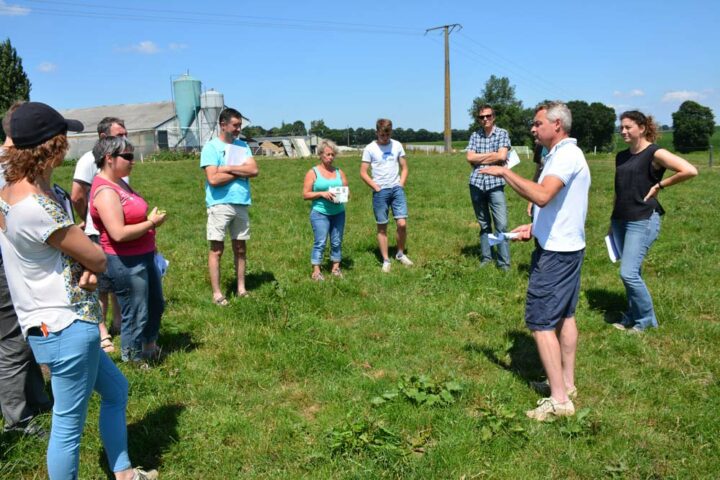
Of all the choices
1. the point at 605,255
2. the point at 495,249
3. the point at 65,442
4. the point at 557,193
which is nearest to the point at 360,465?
the point at 65,442

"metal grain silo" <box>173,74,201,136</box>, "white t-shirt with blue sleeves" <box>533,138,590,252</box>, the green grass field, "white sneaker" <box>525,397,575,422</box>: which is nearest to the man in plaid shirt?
the green grass field

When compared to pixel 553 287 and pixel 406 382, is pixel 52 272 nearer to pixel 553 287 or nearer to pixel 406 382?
pixel 406 382

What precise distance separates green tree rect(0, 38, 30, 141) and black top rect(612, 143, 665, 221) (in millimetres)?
55007

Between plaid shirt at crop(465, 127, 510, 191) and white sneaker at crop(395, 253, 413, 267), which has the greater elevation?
plaid shirt at crop(465, 127, 510, 191)

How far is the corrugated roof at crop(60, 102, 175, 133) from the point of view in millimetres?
53500

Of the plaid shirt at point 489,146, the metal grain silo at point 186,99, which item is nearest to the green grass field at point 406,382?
the plaid shirt at point 489,146

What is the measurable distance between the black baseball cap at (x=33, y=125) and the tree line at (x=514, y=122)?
51.2 meters

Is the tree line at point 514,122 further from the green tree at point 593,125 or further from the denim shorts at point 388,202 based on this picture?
the denim shorts at point 388,202

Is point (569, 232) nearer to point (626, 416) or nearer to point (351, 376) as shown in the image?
point (626, 416)

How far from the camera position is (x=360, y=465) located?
3430 mm

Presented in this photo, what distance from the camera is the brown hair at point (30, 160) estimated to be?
2.57 m

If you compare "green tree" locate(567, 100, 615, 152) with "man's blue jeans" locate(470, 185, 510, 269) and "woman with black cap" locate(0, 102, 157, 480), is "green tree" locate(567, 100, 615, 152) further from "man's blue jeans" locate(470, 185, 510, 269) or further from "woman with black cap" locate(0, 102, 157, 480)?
"woman with black cap" locate(0, 102, 157, 480)

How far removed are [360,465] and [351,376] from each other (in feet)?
4.10

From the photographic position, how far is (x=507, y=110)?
324 ft
